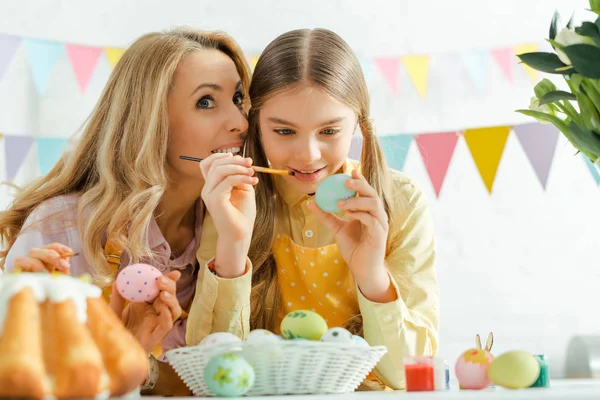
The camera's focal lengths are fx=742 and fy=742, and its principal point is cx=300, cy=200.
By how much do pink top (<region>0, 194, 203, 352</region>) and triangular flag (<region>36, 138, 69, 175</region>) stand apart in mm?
1335

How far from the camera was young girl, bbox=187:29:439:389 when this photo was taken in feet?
4.82

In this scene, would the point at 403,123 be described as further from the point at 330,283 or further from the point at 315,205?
the point at 315,205

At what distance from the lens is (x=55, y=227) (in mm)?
1715

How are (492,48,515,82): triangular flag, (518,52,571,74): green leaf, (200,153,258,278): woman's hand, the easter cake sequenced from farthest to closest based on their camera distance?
(492,48,515,82): triangular flag
(200,153,258,278): woman's hand
(518,52,571,74): green leaf
the easter cake

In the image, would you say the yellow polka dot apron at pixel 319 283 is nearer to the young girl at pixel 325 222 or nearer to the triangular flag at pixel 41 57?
the young girl at pixel 325 222

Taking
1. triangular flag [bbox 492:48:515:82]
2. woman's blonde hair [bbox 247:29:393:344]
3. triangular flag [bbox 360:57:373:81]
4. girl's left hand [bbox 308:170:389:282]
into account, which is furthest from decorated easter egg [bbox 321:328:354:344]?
triangular flag [bbox 492:48:515:82]

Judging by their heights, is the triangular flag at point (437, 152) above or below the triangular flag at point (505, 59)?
below

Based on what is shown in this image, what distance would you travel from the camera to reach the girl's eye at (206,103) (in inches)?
72.6

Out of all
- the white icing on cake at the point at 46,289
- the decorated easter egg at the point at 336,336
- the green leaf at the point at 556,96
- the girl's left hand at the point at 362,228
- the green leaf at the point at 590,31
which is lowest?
the decorated easter egg at the point at 336,336

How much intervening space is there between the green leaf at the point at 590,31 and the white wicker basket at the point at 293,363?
60 cm

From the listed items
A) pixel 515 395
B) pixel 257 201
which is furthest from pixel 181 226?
pixel 515 395

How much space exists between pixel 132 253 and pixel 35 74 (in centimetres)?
172

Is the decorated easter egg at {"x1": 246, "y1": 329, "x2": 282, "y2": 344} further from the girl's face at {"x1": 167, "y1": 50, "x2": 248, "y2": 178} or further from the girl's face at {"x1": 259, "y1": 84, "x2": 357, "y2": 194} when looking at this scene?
the girl's face at {"x1": 167, "y1": 50, "x2": 248, "y2": 178}

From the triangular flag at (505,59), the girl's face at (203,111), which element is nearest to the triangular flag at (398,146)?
the triangular flag at (505,59)
